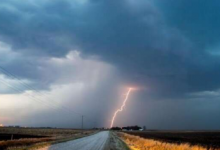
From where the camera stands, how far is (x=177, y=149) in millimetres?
29891

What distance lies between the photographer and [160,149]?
30812mm

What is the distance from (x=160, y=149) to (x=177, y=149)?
1913mm
